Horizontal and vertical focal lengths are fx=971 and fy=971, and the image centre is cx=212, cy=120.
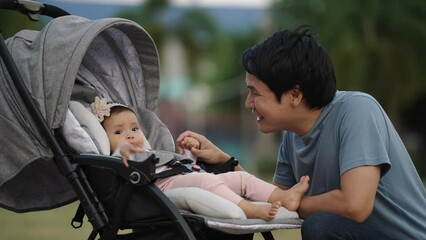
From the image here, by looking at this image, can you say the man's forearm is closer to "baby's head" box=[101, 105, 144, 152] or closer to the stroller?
the stroller

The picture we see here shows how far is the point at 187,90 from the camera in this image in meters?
59.9

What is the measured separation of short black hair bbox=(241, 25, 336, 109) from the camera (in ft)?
12.9

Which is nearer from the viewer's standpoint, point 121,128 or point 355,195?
point 355,195

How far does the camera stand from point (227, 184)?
397 cm

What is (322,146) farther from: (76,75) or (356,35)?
(356,35)

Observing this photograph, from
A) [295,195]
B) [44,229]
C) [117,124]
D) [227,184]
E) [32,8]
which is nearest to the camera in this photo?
[295,195]

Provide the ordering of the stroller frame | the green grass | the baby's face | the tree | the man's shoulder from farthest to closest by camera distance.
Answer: the tree → the green grass → the baby's face → the man's shoulder → the stroller frame

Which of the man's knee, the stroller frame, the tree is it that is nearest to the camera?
the stroller frame

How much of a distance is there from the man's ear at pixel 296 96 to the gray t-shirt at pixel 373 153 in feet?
0.42

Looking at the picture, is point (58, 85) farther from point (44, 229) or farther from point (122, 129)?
point (44, 229)

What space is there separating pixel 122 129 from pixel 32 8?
754 millimetres

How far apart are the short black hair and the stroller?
Answer: 20.6 inches

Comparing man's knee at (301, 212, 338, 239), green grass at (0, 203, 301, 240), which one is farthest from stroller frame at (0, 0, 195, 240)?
green grass at (0, 203, 301, 240)

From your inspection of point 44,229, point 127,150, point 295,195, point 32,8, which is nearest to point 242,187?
point 295,195
